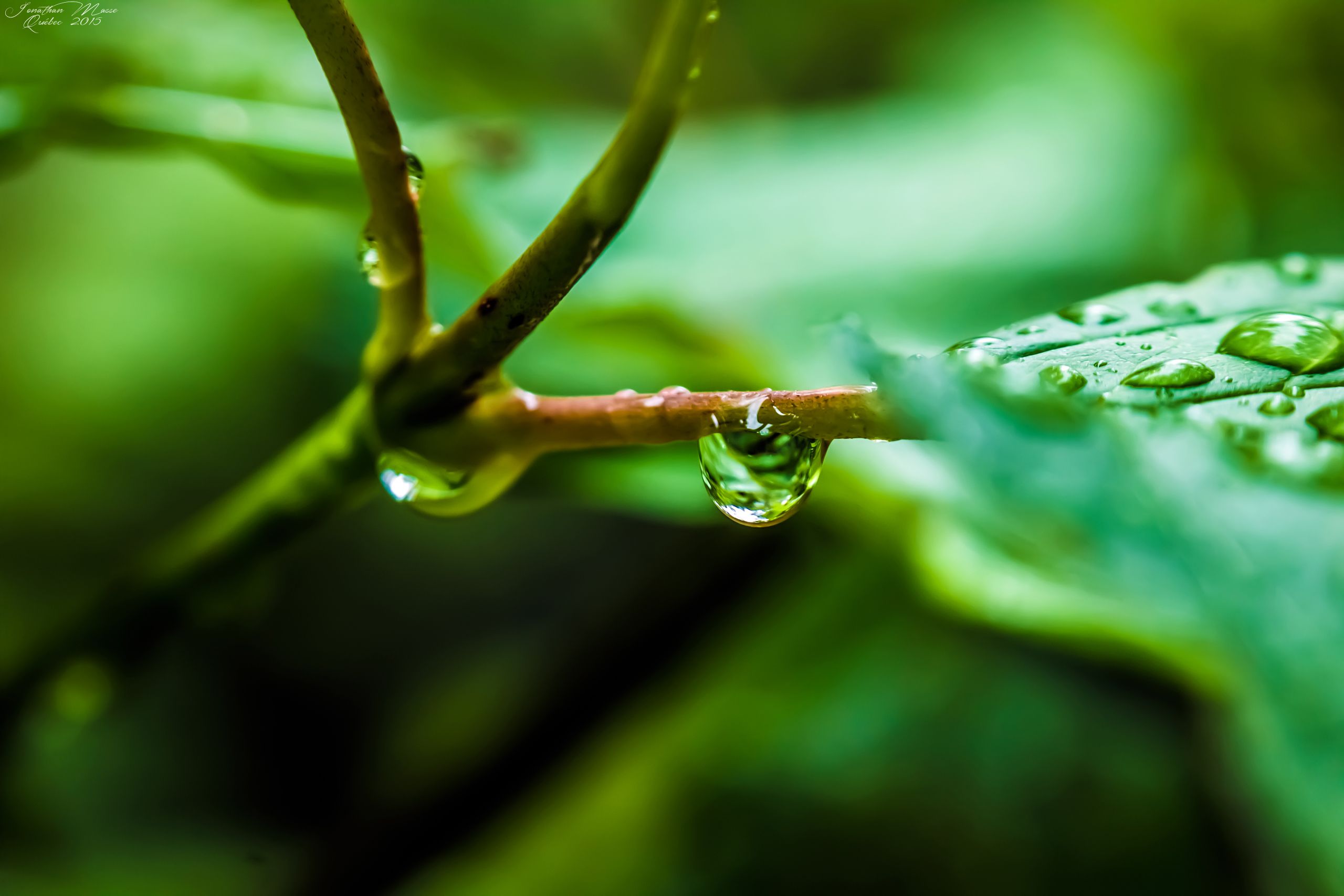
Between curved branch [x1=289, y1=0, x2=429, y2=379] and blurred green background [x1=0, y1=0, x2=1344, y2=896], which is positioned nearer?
curved branch [x1=289, y1=0, x2=429, y2=379]

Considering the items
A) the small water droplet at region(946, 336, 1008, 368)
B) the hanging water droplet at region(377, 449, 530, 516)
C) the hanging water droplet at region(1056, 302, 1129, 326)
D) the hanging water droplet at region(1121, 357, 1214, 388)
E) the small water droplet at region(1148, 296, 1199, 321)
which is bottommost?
the hanging water droplet at region(377, 449, 530, 516)

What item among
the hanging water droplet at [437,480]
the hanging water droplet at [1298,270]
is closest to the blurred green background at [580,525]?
the hanging water droplet at [437,480]

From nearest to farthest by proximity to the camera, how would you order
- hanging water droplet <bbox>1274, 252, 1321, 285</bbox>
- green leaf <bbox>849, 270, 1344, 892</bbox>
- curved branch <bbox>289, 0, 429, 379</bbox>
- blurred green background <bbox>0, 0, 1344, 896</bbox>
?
green leaf <bbox>849, 270, 1344, 892</bbox>, curved branch <bbox>289, 0, 429, 379</bbox>, hanging water droplet <bbox>1274, 252, 1321, 285</bbox>, blurred green background <bbox>0, 0, 1344, 896</bbox>

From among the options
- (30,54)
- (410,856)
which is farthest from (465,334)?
(410,856)

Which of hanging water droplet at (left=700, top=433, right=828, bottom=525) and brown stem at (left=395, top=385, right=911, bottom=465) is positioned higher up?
brown stem at (left=395, top=385, right=911, bottom=465)

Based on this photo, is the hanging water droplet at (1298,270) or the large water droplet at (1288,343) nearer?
the large water droplet at (1288,343)

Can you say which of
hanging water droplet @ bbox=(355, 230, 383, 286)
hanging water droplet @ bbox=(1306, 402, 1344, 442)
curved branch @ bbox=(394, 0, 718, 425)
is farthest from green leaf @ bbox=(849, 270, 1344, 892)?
hanging water droplet @ bbox=(355, 230, 383, 286)

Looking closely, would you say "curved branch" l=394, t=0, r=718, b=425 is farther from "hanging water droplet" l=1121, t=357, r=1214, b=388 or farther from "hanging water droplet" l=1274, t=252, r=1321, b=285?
"hanging water droplet" l=1274, t=252, r=1321, b=285

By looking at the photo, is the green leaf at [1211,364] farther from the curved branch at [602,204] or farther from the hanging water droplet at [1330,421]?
the curved branch at [602,204]
